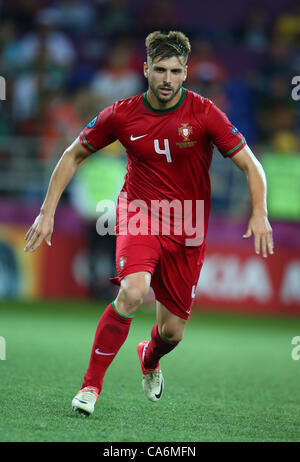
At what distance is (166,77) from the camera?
492 centimetres

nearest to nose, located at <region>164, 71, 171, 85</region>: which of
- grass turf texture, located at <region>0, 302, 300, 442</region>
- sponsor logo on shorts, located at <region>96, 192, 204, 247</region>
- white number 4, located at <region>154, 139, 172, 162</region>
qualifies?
white number 4, located at <region>154, 139, 172, 162</region>

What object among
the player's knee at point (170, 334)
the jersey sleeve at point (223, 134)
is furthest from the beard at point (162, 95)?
the player's knee at point (170, 334)

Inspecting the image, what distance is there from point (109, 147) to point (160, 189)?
681 cm

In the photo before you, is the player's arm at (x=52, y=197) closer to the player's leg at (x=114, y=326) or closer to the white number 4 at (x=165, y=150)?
the white number 4 at (x=165, y=150)

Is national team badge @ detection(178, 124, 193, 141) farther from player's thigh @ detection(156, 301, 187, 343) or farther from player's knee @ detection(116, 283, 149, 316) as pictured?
player's thigh @ detection(156, 301, 187, 343)

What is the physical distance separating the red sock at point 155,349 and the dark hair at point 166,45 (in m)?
1.74

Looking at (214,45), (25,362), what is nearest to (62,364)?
(25,362)

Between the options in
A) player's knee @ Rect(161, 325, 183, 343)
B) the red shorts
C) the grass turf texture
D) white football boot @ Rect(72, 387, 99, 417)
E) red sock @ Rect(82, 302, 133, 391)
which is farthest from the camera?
player's knee @ Rect(161, 325, 183, 343)

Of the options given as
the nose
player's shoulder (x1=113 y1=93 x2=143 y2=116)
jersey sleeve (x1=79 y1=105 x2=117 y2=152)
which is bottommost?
jersey sleeve (x1=79 y1=105 x2=117 y2=152)

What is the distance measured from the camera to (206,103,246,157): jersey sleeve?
4984 millimetres

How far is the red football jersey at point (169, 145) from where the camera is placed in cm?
504

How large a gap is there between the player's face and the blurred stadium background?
638 cm

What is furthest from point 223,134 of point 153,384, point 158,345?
point 153,384
